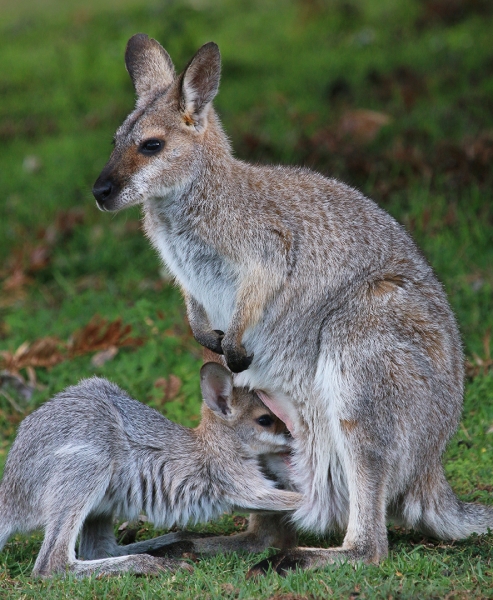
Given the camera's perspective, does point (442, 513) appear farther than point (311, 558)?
Yes

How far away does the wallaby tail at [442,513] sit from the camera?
4293 mm

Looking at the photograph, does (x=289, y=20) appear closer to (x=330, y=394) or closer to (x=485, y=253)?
(x=485, y=253)

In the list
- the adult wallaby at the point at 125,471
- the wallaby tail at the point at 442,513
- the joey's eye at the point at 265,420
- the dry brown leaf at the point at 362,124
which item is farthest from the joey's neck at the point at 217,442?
the dry brown leaf at the point at 362,124

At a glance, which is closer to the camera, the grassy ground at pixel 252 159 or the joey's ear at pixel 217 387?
the grassy ground at pixel 252 159

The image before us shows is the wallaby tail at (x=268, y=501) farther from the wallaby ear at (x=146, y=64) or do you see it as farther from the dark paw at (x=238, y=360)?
the wallaby ear at (x=146, y=64)

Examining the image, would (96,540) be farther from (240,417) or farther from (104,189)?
(104,189)

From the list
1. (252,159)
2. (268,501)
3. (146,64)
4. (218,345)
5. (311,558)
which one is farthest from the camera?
(252,159)

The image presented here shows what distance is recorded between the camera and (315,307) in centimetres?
439

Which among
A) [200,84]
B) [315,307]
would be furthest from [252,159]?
[315,307]

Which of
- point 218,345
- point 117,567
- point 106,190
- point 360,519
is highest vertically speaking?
point 106,190

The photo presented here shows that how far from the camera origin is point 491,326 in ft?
21.1

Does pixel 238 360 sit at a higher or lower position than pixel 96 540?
higher

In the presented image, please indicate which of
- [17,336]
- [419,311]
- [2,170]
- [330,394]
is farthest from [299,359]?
[2,170]

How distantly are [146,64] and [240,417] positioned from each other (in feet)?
5.94
